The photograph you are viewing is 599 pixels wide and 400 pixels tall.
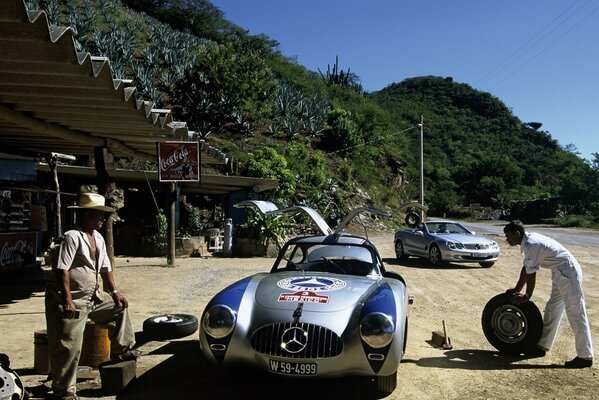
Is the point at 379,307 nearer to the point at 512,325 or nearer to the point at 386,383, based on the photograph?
the point at 386,383

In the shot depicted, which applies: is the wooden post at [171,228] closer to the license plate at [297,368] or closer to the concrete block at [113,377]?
the concrete block at [113,377]

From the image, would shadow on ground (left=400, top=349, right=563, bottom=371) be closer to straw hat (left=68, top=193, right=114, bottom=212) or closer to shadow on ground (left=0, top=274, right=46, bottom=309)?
straw hat (left=68, top=193, right=114, bottom=212)

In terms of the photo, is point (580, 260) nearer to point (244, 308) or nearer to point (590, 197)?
point (244, 308)

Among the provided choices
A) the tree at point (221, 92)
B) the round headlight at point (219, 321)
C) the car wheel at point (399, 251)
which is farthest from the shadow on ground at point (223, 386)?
the tree at point (221, 92)

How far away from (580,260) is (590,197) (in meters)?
44.2

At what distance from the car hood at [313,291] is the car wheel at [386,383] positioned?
0.66 meters

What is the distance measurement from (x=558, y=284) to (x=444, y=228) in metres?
10.4

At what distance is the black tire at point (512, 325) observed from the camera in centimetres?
584

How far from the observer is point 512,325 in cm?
599

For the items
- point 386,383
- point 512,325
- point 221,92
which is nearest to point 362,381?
point 386,383

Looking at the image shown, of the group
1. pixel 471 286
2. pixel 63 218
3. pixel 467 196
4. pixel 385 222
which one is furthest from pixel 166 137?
pixel 467 196

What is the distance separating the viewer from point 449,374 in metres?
5.34

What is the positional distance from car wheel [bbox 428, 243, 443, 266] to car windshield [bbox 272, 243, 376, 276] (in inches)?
363

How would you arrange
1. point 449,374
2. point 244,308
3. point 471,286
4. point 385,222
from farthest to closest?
1. point 385,222
2. point 471,286
3. point 449,374
4. point 244,308
